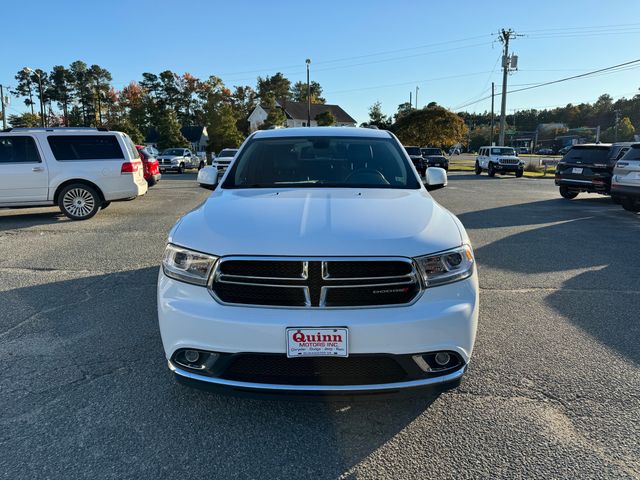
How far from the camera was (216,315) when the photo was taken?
238cm

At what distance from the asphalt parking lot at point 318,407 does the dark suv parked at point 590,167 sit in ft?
31.9

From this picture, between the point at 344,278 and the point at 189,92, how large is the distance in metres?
97.3

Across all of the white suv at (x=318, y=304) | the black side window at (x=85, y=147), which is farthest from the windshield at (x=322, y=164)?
the black side window at (x=85, y=147)

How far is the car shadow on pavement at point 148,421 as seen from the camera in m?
2.34

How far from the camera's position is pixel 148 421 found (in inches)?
106

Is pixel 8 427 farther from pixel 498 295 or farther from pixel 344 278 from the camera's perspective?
pixel 498 295

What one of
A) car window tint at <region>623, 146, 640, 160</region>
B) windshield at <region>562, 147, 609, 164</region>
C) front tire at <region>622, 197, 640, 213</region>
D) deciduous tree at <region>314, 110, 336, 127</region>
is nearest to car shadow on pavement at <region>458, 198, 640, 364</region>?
front tire at <region>622, 197, 640, 213</region>

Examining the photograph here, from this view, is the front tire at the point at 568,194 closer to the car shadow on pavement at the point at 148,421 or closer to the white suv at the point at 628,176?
the white suv at the point at 628,176

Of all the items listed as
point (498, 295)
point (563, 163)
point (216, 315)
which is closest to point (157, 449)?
point (216, 315)

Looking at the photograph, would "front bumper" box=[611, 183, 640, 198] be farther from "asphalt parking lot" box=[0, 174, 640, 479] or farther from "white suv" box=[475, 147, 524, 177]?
"white suv" box=[475, 147, 524, 177]

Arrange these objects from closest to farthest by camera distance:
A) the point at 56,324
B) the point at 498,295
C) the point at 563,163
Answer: the point at 56,324, the point at 498,295, the point at 563,163

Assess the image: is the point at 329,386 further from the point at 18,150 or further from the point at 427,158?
the point at 427,158

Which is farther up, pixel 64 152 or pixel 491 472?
pixel 64 152

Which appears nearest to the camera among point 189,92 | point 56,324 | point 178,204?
point 56,324
